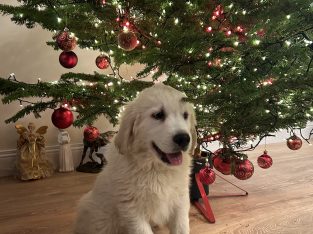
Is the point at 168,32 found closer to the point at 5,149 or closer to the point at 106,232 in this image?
the point at 106,232

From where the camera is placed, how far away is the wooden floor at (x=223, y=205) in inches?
73.8

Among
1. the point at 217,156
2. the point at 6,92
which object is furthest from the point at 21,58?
the point at 217,156

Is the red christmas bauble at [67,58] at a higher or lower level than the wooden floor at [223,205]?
higher

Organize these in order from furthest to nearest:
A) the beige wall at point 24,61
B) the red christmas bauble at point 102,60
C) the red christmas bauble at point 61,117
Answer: the beige wall at point 24,61 < the red christmas bauble at point 102,60 < the red christmas bauble at point 61,117

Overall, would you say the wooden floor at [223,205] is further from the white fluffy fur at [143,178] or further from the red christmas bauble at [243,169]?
the white fluffy fur at [143,178]

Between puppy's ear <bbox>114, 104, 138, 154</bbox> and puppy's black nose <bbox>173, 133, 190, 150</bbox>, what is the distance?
21cm

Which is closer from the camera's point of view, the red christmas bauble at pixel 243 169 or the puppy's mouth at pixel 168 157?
the puppy's mouth at pixel 168 157

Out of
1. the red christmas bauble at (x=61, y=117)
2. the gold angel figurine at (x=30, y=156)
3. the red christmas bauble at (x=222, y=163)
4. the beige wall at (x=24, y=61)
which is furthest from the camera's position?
the beige wall at (x=24, y=61)

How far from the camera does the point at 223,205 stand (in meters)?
2.21

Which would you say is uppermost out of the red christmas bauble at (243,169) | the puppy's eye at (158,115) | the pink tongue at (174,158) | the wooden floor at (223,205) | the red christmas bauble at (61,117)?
the red christmas bauble at (61,117)

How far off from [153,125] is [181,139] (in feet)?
0.46

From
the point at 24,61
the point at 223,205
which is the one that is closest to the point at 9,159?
the point at 24,61

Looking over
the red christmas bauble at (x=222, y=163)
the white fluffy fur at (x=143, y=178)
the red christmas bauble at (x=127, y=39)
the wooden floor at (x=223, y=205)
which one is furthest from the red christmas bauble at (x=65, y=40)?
the wooden floor at (x=223, y=205)

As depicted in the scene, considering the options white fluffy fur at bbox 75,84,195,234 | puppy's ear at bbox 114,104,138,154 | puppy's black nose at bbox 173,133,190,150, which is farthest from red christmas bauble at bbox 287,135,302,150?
puppy's ear at bbox 114,104,138,154
